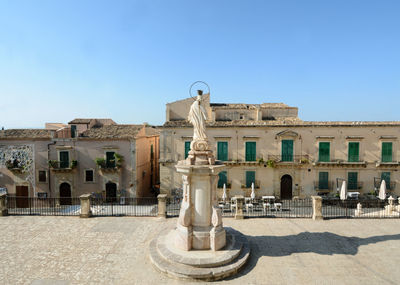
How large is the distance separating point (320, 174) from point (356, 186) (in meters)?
3.03

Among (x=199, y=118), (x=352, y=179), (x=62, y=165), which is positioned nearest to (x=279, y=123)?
(x=352, y=179)

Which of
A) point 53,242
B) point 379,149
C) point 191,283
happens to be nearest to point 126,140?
point 53,242

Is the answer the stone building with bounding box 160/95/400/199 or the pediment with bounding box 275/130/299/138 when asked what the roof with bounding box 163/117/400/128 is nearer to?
the stone building with bounding box 160/95/400/199

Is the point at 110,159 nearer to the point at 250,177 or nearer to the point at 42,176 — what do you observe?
the point at 42,176

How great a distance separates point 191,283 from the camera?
22.6 feet

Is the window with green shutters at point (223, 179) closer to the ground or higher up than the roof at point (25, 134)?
closer to the ground

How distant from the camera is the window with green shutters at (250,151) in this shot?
21031 mm

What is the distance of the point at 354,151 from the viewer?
20562mm

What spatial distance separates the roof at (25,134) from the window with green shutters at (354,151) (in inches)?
1003

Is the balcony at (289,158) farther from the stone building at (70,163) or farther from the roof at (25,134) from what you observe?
the roof at (25,134)

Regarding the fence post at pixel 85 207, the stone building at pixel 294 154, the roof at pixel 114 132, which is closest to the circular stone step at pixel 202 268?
the fence post at pixel 85 207

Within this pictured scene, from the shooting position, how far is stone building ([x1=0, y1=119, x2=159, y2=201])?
2128 cm

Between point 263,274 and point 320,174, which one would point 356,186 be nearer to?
point 320,174

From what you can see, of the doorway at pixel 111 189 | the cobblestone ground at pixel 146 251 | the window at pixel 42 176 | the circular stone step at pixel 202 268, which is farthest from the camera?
the window at pixel 42 176
